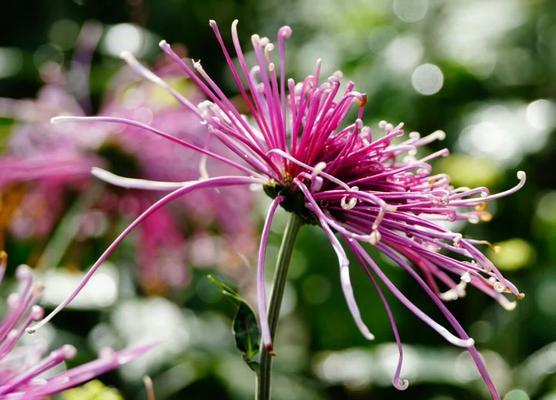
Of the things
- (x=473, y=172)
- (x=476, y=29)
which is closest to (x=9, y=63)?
(x=473, y=172)

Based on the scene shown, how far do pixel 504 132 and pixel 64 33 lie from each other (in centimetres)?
93

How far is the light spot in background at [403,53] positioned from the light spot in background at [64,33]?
62cm

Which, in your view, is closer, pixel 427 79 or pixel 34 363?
pixel 34 363

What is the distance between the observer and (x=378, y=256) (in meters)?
1.05

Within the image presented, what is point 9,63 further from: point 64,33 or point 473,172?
point 473,172

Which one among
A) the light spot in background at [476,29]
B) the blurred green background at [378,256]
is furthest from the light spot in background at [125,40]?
the light spot in background at [476,29]

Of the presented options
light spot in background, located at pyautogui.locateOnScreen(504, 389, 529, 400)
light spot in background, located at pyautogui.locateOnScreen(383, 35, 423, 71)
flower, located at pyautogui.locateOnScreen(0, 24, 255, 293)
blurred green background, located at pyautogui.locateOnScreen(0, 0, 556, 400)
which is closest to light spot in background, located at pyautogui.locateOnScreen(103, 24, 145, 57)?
blurred green background, located at pyautogui.locateOnScreen(0, 0, 556, 400)

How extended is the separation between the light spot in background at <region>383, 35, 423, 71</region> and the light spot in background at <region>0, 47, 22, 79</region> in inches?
25.3

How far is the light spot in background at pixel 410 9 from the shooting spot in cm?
172

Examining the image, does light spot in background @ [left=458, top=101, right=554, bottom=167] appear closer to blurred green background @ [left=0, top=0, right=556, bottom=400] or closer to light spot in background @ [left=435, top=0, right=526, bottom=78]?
blurred green background @ [left=0, top=0, right=556, bottom=400]

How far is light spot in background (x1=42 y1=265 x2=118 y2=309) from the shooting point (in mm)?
879

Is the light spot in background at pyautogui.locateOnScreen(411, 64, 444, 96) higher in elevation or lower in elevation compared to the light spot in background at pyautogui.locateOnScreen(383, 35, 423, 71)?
lower

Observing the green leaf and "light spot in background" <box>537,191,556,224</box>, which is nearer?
the green leaf

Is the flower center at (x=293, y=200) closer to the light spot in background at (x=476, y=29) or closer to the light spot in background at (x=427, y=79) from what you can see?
the light spot in background at (x=427, y=79)
